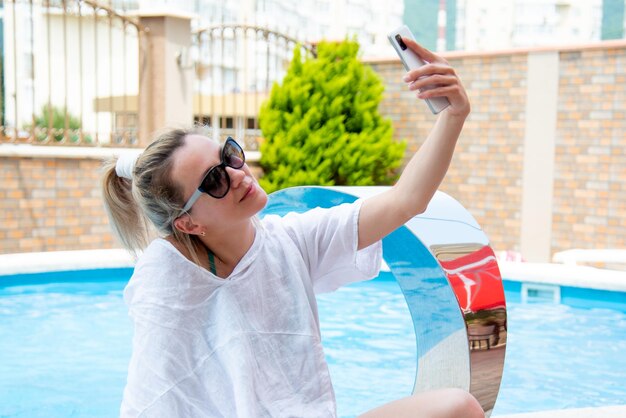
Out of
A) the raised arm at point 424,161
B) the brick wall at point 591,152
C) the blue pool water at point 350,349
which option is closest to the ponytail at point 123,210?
the raised arm at point 424,161

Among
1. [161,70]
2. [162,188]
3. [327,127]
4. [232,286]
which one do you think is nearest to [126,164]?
[162,188]

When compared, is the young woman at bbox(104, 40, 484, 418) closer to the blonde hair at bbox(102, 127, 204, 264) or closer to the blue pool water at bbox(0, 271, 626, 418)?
the blonde hair at bbox(102, 127, 204, 264)

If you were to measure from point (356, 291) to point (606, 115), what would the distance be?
11.4 ft

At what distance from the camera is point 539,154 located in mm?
8680

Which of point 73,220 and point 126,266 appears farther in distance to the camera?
point 73,220

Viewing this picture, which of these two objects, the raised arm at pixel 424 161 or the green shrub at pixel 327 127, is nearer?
the raised arm at pixel 424 161

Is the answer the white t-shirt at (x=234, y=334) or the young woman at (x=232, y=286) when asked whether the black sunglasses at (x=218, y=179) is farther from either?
the white t-shirt at (x=234, y=334)

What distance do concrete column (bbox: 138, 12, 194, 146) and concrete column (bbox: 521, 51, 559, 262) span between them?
374 cm

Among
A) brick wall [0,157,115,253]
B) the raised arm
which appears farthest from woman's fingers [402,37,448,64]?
brick wall [0,157,115,253]

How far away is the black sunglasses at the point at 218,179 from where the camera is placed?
70.7 inches

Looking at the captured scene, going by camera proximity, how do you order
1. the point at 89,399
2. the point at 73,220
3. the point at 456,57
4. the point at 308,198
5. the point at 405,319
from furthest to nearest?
the point at 456,57 → the point at 73,220 → the point at 405,319 → the point at 89,399 → the point at 308,198

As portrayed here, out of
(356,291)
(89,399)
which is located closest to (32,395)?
(89,399)

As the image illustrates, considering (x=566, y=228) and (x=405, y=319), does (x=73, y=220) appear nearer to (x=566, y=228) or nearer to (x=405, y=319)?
(x=405, y=319)

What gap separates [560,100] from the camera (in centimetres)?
854
